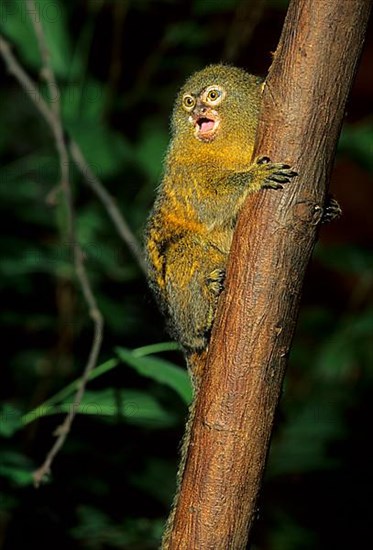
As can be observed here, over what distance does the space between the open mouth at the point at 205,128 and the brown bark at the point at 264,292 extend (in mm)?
898

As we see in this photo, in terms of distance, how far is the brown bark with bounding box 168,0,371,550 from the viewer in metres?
1.77

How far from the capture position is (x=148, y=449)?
398 centimetres

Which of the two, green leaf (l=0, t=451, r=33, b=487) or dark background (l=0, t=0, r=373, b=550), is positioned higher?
dark background (l=0, t=0, r=373, b=550)

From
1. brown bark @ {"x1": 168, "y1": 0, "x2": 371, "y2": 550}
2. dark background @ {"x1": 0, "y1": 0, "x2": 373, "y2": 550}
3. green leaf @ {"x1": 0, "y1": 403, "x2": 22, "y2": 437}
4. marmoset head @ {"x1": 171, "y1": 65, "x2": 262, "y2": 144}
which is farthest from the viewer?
dark background @ {"x1": 0, "y1": 0, "x2": 373, "y2": 550}

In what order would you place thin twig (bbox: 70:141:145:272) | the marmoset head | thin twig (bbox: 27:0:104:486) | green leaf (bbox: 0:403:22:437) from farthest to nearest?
thin twig (bbox: 70:141:145:272) → the marmoset head → green leaf (bbox: 0:403:22:437) → thin twig (bbox: 27:0:104:486)

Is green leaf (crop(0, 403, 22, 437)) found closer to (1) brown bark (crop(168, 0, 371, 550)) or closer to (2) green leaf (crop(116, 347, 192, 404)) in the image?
(2) green leaf (crop(116, 347, 192, 404))

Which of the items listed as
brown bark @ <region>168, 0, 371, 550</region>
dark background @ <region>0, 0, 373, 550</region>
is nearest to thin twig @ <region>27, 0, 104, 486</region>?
dark background @ <region>0, 0, 373, 550</region>

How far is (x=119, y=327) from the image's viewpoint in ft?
12.4

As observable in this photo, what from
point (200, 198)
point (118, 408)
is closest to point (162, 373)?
point (118, 408)

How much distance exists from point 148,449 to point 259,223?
2.33 meters

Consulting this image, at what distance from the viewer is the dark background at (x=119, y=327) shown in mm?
3418

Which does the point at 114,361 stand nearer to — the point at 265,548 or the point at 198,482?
the point at 198,482

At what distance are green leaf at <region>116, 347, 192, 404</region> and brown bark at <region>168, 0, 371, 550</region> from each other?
1.53ft

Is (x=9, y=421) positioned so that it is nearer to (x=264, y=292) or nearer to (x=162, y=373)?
(x=162, y=373)
